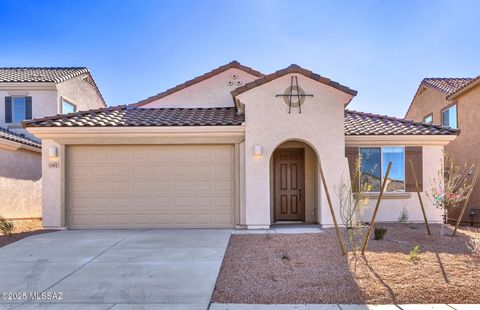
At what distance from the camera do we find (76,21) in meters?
14.1

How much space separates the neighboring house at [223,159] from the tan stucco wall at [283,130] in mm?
31

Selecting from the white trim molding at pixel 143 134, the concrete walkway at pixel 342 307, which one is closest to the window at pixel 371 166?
the white trim molding at pixel 143 134

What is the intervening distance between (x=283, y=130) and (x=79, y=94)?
16.2m

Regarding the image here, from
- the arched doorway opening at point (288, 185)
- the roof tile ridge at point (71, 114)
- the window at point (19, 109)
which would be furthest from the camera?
the window at point (19, 109)

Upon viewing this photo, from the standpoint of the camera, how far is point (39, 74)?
20.9 metres

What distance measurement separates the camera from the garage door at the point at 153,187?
11594mm

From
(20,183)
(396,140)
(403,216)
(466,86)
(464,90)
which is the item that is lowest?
(403,216)

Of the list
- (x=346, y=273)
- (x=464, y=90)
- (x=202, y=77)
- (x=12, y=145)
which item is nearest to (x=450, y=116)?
(x=464, y=90)

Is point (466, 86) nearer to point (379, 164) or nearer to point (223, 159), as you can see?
point (379, 164)

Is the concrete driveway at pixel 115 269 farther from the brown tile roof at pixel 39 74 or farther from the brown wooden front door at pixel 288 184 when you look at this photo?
the brown tile roof at pixel 39 74

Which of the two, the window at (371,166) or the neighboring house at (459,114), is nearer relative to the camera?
the window at (371,166)

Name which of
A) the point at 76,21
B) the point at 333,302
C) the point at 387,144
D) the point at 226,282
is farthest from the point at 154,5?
the point at 333,302

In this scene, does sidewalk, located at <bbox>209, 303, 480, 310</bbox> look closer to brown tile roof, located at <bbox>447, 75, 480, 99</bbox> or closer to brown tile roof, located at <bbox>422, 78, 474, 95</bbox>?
brown tile roof, located at <bbox>447, 75, 480, 99</bbox>

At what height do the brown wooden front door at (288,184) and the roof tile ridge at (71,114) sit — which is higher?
the roof tile ridge at (71,114)
